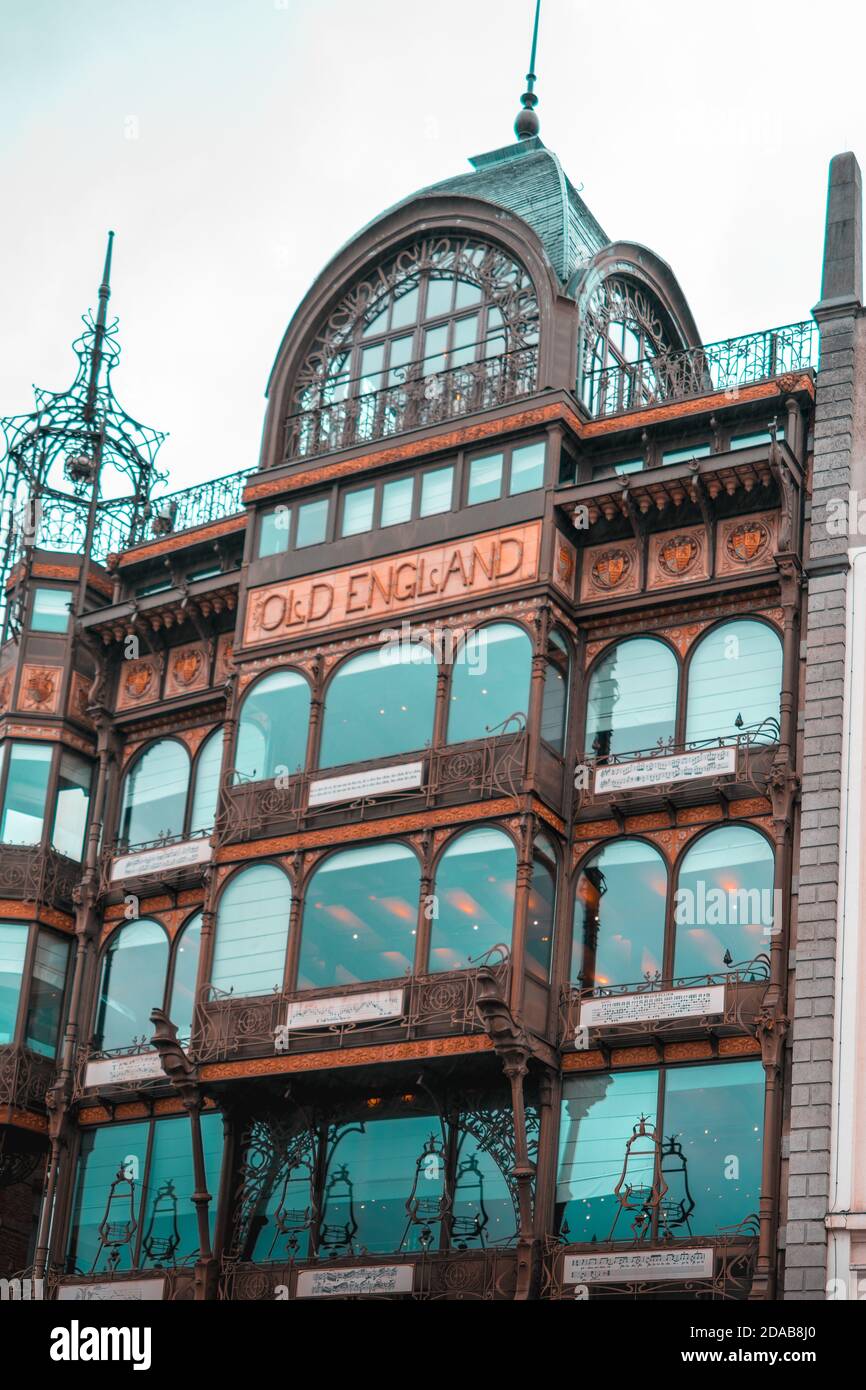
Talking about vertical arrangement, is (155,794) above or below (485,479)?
below

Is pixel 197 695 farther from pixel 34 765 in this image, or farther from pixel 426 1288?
pixel 426 1288

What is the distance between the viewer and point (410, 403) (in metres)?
40.6

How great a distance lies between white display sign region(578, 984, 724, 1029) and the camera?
33531 millimetres

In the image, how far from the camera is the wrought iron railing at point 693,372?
38250mm

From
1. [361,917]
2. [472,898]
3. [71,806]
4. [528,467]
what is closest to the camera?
[472,898]

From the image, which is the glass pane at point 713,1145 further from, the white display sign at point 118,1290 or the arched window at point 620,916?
the white display sign at point 118,1290

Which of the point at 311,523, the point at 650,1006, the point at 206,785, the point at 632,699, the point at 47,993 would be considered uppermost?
the point at 311,523

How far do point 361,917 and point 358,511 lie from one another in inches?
307

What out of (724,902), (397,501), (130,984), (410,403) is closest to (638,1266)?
(724,902)

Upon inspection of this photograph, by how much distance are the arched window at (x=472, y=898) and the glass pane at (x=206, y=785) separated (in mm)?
6584

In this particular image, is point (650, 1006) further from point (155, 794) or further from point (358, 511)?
point (155, 794)

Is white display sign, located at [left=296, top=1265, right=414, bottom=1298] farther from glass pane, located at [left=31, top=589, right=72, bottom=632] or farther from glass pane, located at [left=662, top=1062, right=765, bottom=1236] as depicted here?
glass pane, located at [left=31, top=589, right=72, bottom=632]

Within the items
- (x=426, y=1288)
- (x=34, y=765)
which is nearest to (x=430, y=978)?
(x=426, y=1288)
